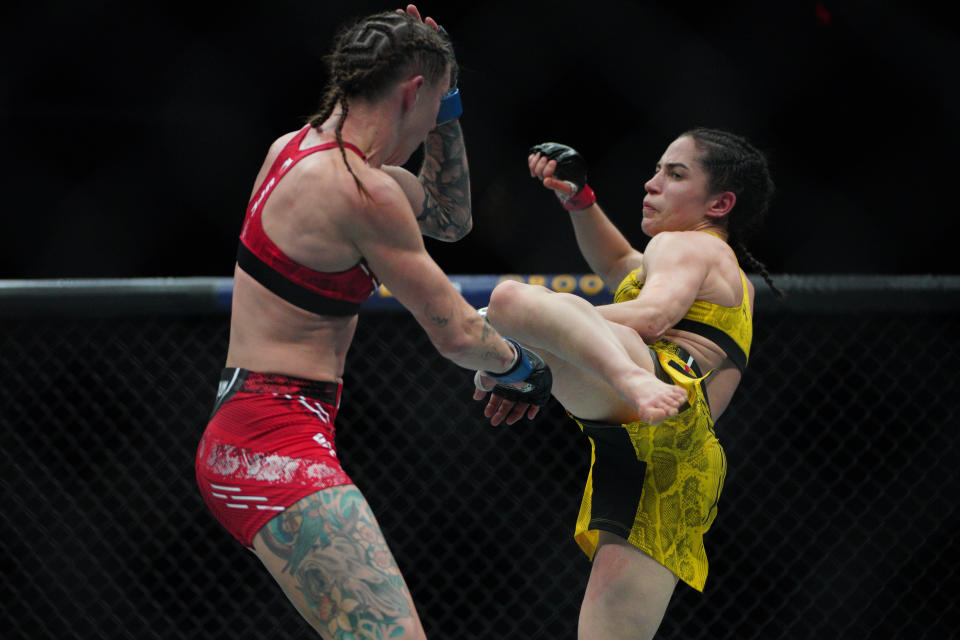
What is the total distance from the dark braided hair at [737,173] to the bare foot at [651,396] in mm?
733

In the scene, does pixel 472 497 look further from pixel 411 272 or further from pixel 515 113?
pixel 411 272

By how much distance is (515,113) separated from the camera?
317 cm

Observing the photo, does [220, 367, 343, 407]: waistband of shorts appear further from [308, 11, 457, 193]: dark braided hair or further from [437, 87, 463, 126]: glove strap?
[437, 87, 463, 126]: glove strap

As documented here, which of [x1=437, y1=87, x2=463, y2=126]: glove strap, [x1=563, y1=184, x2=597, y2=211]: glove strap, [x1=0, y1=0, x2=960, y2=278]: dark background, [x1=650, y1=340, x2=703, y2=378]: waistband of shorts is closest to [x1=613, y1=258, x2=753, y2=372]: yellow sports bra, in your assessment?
[x1=650, y1=340, x2=703, y2=378]: waistband of shorts

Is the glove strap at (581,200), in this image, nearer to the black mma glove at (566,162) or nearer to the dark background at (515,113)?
the black mma glove at (566,162)

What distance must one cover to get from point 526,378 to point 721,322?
1.79ft

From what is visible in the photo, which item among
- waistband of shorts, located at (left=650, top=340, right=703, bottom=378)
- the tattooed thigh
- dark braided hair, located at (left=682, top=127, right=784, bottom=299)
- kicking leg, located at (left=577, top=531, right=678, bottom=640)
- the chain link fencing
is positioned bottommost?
the chain link fencing

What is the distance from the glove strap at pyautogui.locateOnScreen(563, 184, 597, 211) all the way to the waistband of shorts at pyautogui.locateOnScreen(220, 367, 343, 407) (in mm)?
977

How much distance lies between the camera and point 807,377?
3.21m

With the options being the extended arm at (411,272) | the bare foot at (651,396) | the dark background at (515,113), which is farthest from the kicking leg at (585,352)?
the dark background at (515,113)

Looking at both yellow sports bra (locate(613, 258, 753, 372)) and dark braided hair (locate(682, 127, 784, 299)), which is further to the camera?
dark braided hair (locate(682, 127, 784, 299))

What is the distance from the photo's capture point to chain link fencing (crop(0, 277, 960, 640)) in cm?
279

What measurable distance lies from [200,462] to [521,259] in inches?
73.5

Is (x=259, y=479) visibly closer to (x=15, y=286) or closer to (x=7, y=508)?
(x=15, y=286)
